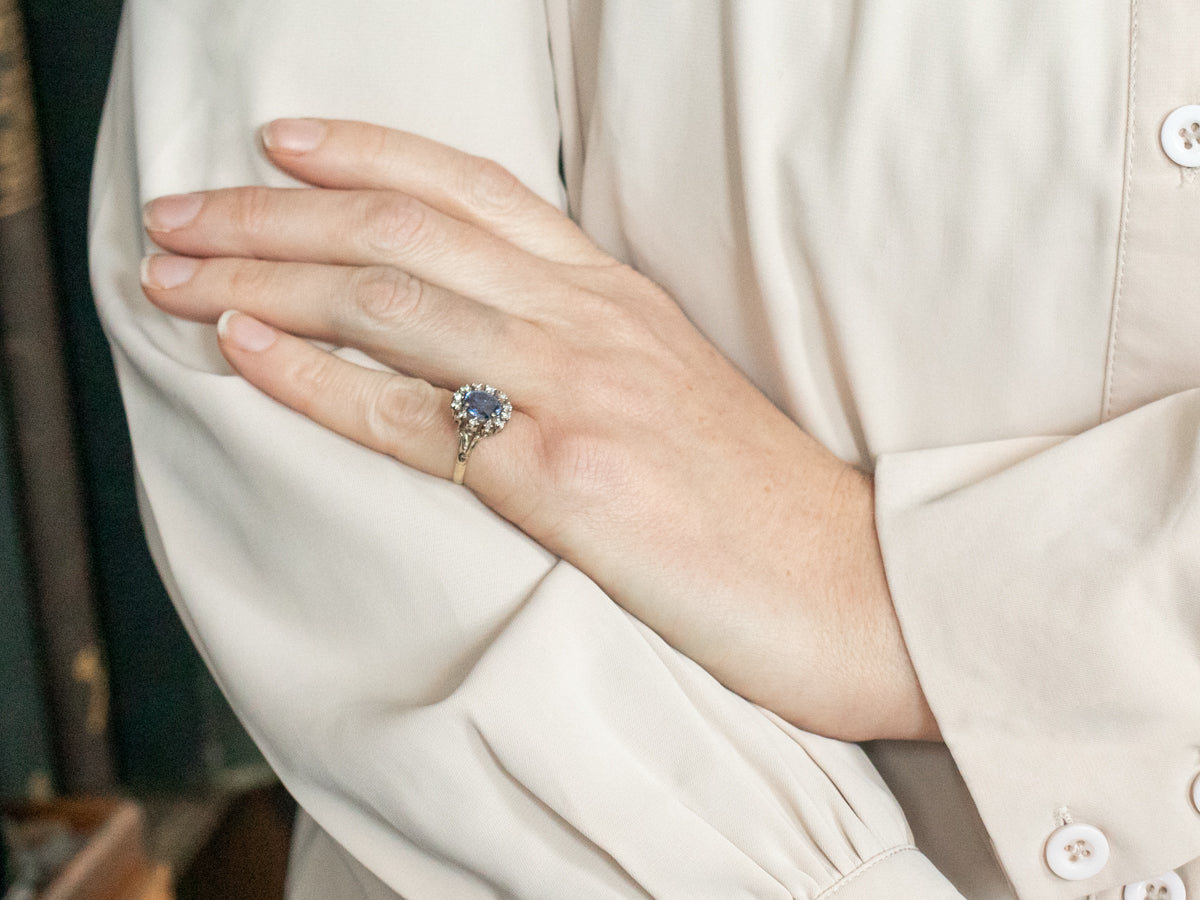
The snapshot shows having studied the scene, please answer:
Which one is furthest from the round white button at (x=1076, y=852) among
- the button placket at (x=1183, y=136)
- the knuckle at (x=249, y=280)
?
the knuckle at (x=249, y=280)

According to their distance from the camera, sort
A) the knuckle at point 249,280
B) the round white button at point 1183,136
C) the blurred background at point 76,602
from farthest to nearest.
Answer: the blurred background at point 76,602, the knuckle at point 249,280, the round white button at point 1183,136

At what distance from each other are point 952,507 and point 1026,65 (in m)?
0.28

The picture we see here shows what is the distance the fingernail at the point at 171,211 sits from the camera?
664 mm

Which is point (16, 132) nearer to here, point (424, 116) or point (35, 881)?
point (424, 116)

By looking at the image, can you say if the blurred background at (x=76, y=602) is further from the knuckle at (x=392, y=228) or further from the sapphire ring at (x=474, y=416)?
the sapphire ring at (x=474, y=416)

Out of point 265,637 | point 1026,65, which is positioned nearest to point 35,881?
point 265,637

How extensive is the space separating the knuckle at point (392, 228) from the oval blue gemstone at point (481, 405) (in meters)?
0.12

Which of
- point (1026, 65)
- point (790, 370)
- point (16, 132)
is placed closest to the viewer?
point (1026, 65)

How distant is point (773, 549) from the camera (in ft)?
2.08

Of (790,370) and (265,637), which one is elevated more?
(790,370)

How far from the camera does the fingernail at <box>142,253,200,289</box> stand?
0.66 meters

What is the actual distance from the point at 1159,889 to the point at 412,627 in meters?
0.53

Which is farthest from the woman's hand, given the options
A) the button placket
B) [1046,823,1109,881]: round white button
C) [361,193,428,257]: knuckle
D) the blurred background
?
the blurred background

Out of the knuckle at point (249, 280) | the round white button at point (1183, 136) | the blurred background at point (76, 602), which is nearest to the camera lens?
the round white button at point (1183, 136)
